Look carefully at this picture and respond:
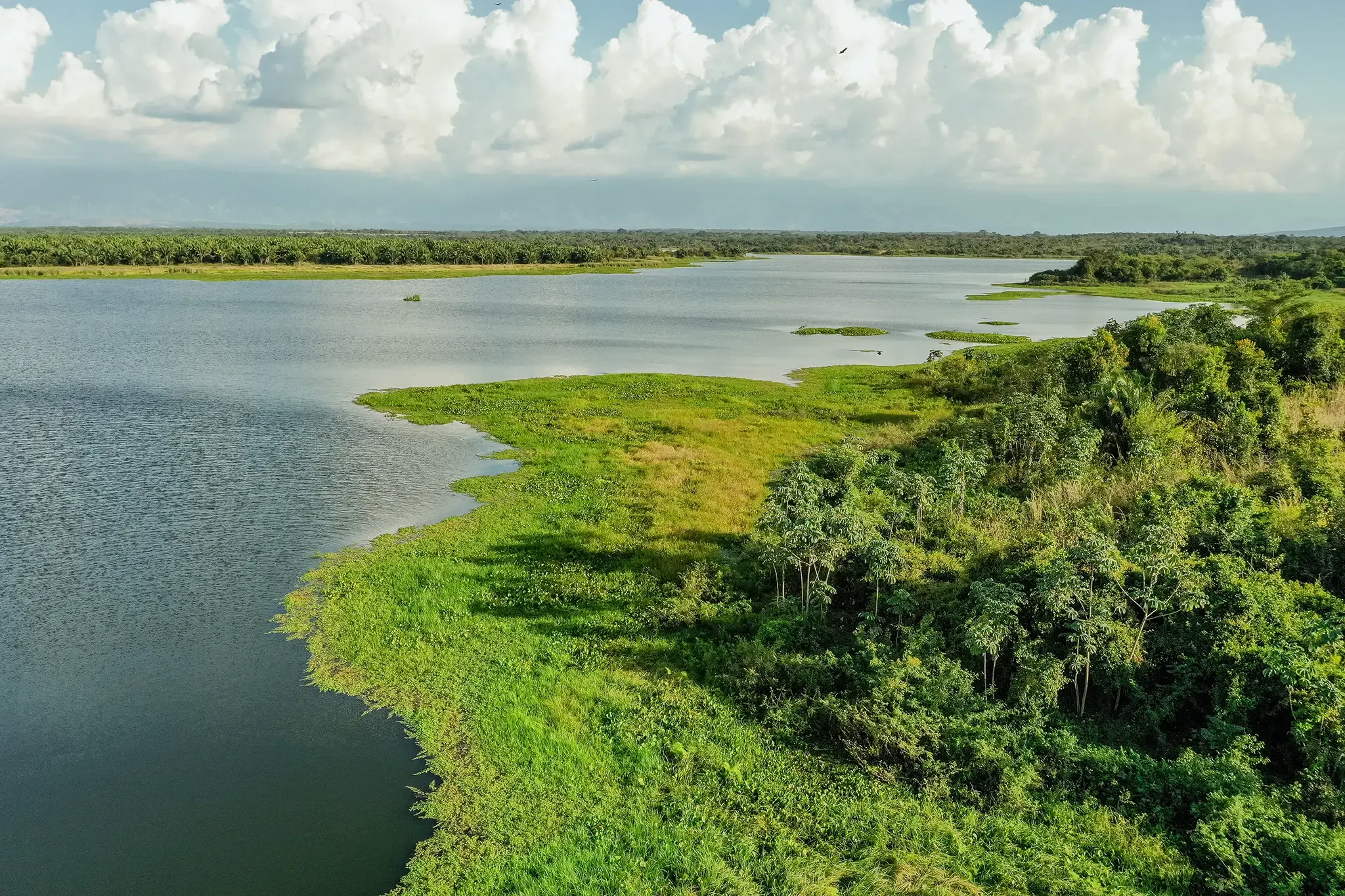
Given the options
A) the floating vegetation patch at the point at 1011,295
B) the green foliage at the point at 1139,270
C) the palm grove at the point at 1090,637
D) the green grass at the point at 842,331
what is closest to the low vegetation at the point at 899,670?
the palm grove at the point at 1090,637

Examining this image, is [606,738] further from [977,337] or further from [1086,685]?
[977,337]

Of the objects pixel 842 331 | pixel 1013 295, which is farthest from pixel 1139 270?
pixel 842 331

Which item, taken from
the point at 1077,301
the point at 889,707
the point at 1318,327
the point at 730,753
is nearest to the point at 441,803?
the point at 730,753

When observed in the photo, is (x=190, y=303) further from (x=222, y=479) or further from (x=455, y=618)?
(x=455, y=618)

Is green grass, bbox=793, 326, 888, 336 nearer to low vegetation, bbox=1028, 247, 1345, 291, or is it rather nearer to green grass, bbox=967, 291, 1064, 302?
green grass, bbox=967, 291, 1064, 302

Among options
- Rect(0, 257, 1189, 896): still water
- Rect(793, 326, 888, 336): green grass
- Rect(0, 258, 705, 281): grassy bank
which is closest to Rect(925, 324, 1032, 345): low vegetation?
Rect(0, 257, 1189, 896): still water

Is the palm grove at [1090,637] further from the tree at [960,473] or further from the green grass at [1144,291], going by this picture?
the green grass at [1144,291]
